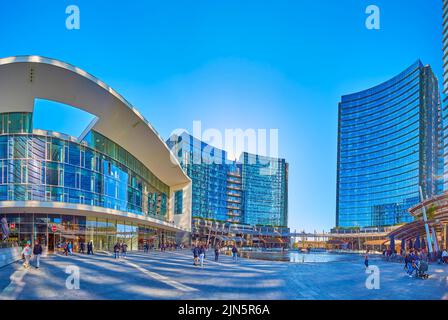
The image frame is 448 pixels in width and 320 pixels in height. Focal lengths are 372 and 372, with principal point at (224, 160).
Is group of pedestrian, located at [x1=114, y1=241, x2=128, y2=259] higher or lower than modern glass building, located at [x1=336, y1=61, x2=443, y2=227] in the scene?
lower

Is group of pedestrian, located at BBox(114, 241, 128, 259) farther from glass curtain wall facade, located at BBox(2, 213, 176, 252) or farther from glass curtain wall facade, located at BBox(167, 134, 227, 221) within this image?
glass curtain wall facade, located at BBox(167, 134, 227, 221)

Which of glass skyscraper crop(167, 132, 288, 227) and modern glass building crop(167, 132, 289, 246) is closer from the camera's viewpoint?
modern glass building crop(167, 132, 289, 246)

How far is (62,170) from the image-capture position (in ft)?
110

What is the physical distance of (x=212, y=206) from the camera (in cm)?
12369

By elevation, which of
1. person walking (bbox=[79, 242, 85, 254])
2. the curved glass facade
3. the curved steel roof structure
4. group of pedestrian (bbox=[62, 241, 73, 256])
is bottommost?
person walking (bbox=[79, 242, 85, 254])

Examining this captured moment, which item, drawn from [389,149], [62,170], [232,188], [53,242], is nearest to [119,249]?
[53,242]

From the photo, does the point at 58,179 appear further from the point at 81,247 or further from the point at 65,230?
the point at 81,247

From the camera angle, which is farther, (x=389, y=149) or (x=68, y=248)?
(x=389, y=149)

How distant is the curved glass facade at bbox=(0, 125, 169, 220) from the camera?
1235 inches

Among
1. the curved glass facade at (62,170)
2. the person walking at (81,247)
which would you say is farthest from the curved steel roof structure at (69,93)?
the person walking at (81,247)

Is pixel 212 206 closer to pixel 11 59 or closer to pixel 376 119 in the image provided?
pixel 376 119

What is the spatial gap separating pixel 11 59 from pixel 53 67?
3.07 meters

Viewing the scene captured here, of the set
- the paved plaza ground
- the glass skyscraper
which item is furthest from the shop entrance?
the glass skyscraper

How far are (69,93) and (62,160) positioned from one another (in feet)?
20.0
